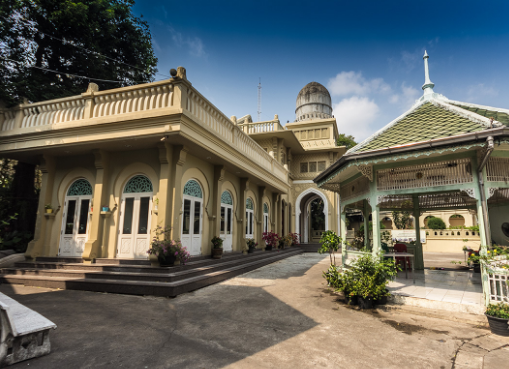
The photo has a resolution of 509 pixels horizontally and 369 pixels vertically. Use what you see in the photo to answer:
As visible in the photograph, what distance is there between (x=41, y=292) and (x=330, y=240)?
282 inches

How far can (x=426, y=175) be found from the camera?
19.5ft

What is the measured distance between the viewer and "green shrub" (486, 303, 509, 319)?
422 cm

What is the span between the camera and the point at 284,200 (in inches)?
784

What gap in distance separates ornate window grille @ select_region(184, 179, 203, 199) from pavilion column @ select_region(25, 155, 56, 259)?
4710mm

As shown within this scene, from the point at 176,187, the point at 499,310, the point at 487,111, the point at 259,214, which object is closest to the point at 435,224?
the point at 259,214

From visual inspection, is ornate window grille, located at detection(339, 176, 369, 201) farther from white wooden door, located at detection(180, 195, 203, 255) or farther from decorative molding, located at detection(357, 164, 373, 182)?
white wooden door, located at detection(180, 195, 203, 255)

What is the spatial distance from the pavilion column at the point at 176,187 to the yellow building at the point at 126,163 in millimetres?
30

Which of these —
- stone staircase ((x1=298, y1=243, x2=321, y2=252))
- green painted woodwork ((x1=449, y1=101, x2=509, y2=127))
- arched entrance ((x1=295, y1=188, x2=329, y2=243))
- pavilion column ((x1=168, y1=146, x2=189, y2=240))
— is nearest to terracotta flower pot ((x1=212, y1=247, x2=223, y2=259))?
pavilion column ((x1=168, y1=146, x2=189, y2=240))

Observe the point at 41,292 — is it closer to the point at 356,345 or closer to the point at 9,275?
the point at 9,275

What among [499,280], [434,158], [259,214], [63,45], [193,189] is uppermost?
[63,45]

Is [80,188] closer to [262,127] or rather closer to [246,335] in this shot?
[246,335]

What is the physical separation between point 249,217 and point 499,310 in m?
10.8

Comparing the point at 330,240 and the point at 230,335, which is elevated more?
the point at 330,240

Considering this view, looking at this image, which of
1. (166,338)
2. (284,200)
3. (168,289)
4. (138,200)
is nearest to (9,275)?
(138,200)
